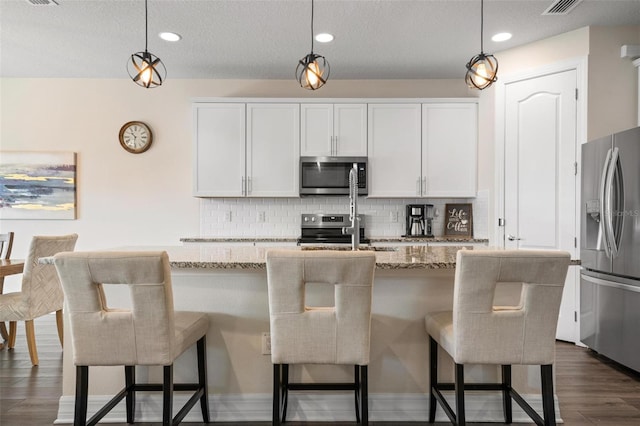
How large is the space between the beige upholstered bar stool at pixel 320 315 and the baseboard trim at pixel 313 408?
1.57ft

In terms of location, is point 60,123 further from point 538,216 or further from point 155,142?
point 538,216

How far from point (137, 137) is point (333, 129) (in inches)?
89.2

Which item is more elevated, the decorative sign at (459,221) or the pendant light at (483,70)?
the pendant light at (483,70)

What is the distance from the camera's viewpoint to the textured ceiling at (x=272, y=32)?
9.46ft

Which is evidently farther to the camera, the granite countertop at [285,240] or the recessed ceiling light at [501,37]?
the granite countertop at [285,240]

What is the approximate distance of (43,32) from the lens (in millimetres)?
3314

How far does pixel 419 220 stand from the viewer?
4.30 metres

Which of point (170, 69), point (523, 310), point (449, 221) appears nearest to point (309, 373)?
point (523, 310)

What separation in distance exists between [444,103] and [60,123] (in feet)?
14.2

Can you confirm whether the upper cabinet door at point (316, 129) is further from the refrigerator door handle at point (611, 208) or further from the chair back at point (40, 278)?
the refrigerator door handle at point (611, 208)

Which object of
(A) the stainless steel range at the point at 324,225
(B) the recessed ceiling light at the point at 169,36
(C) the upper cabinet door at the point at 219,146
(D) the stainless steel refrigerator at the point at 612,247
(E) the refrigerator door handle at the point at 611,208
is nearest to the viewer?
(D) the stainless steel refrigerator at the point at 612,247

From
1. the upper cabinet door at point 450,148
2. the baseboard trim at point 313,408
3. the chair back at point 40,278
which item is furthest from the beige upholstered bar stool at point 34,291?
the upper cabinet door at point 450,148

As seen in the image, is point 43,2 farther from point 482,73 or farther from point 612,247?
point 612,247

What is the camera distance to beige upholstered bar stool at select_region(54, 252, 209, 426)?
4.92 feet
